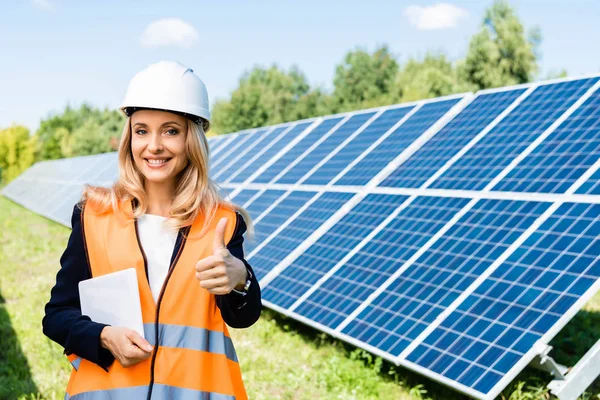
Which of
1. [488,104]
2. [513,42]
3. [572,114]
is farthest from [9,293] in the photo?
[513,42]

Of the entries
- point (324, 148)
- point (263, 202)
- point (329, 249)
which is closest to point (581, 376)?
point (329, 249)

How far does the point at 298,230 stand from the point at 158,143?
6.28 metres

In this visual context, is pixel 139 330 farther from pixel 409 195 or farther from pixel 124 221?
pixel 409 195

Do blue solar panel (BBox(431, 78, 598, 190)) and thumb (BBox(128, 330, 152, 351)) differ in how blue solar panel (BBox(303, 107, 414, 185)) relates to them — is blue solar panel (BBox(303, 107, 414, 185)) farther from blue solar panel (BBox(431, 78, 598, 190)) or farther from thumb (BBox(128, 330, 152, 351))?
thumb (BBox(128, 330, 152, 351))

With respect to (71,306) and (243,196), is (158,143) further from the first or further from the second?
(243,196)

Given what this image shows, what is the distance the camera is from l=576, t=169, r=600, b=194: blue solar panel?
19.6 feet

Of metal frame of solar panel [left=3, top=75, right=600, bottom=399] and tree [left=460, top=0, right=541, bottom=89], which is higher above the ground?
tree [left=460, top=0, right=541, bottom=89]

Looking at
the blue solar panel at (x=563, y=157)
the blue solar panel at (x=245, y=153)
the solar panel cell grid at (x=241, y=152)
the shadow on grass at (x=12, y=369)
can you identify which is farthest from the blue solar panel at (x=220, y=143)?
the blue solar panel at (x=563, y=157)

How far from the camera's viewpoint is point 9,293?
11.0m

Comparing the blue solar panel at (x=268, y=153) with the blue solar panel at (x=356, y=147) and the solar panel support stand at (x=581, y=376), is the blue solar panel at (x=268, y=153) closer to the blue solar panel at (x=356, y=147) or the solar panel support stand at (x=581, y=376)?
the blue solar panel at (x=356, y=147)

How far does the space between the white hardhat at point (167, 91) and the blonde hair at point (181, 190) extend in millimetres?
91

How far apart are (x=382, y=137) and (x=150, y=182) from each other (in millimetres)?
7352

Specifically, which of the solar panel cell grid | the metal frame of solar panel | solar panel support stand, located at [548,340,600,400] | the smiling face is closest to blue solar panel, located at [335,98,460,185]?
the metal frame of solar panel

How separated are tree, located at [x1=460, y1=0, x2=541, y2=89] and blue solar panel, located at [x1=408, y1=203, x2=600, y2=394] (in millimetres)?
37976
